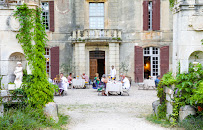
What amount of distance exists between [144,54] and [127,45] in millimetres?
1343

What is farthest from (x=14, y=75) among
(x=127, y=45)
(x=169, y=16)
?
(x=169, y=16)

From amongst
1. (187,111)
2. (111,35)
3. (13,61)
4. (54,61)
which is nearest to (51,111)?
(13,61)

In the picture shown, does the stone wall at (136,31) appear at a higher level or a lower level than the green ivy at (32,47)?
higher

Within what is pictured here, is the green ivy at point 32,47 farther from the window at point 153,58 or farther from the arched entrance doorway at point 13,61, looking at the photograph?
the window at point 153,58

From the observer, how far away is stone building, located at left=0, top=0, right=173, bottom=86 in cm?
1716

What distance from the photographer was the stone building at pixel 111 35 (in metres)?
17.2

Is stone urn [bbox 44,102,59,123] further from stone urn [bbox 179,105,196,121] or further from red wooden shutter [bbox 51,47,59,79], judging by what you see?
red wooden shutter [bbox 51,47,59,79]

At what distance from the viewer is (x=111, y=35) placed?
56.1 feet

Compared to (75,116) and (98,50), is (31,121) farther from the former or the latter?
(98,50)

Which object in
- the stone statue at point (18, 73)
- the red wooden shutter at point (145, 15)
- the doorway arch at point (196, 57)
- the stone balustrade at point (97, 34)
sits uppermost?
the red wooden shutter at point (145, 15)

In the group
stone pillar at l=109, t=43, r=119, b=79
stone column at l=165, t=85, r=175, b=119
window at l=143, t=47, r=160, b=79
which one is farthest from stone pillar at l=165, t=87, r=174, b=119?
window at l=143, t=47, r=160, b=79

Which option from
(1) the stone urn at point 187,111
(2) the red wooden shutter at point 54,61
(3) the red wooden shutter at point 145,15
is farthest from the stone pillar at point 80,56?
(1) the stone urn at point 187,111

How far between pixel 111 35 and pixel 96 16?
209 cm

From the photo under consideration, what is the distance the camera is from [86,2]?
17906 millimetres
